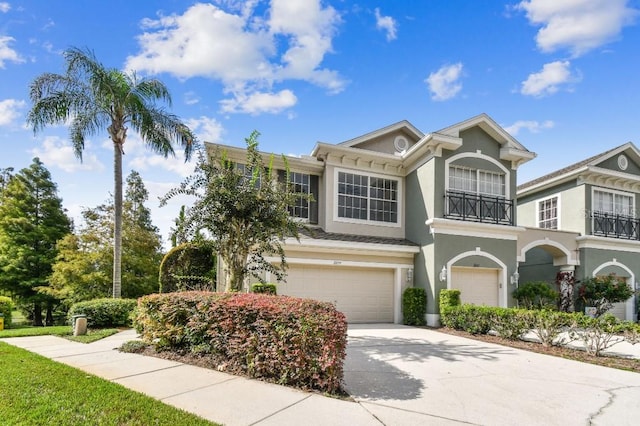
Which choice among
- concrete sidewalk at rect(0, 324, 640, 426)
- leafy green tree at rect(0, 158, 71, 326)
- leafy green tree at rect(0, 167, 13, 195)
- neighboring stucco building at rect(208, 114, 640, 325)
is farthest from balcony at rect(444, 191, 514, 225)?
leafy green tree at rect(0, 167, 13, 195)

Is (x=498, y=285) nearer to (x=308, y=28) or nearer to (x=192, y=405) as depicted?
(x=308, y=28)

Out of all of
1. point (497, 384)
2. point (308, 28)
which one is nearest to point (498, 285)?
point (497, 384)

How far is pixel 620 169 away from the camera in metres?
18.1

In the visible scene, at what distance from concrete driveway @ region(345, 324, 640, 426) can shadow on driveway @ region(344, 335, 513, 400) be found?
2 centimetres

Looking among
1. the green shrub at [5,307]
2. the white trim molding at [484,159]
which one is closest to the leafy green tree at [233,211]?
the white trim molding at [484,159]

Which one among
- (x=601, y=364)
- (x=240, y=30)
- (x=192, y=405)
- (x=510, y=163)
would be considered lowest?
(x=601, y=364)

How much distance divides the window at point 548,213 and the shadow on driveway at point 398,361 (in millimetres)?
10947

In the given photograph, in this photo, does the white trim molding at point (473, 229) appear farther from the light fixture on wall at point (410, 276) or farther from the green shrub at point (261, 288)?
the green shrub at point (261, 288)

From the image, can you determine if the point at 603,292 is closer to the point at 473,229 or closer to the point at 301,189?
the point at 473,229

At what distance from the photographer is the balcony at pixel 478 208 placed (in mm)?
14539

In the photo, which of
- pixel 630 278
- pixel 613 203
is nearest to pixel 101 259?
pixel 613 203

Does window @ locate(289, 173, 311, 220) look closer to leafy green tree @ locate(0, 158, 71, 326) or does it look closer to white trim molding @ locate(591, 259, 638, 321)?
white trim molding @ locate(591, 259, 638, 321)

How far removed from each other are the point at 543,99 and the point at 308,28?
7948 mm

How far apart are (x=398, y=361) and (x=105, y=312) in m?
9.32
